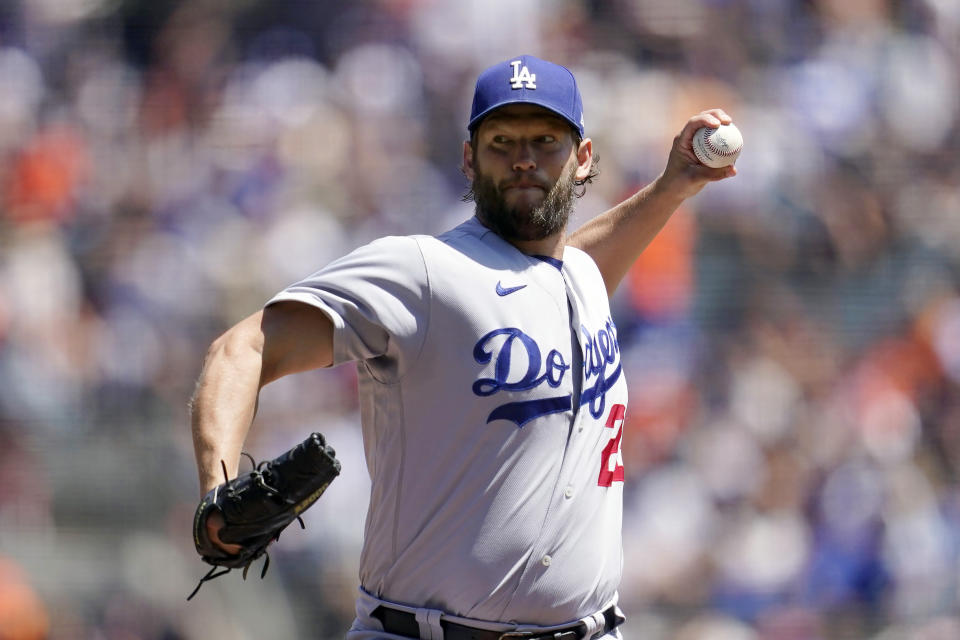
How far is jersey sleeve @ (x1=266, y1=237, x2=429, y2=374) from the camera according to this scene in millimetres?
2328

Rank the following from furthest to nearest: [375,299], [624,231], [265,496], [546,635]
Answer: [624,231] < [546,635] < [375,299] < [265,496]

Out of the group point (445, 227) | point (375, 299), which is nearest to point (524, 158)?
point (375, 299)

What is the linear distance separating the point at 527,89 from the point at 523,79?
0.10ft

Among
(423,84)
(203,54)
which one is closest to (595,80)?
(423,84)

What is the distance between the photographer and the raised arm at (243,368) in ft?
6.98

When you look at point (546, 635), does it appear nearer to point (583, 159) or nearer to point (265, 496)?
point (265, 496)

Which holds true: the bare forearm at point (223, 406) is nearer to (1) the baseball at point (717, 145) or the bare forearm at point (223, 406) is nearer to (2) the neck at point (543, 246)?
(2) the neck at point (543, 246)

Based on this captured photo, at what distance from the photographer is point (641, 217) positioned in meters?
3.24

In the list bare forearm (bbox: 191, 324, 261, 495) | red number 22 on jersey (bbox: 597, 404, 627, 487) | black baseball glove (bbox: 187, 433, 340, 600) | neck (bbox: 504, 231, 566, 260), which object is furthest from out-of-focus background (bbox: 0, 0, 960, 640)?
black baseball glove (bbox: 187, 433, 340, 600)

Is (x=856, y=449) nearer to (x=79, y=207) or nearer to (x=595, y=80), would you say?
(x=595, y=80)

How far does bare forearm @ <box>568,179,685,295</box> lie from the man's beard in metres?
0.50

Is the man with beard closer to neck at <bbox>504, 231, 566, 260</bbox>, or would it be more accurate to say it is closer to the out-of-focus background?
neck at <bbox>504, 231, 566, 260</bbox>

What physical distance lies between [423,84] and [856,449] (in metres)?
2.69

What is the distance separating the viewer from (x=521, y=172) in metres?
2.67
